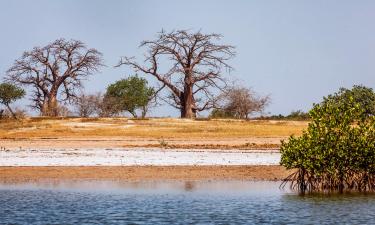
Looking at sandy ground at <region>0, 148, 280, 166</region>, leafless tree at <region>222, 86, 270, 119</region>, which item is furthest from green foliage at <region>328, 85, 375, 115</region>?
sandy ground at <region>0, 148, 280, 166</region>

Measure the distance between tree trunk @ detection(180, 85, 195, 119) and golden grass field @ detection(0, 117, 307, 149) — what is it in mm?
4072

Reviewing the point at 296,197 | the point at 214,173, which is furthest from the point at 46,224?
the point at 214,173

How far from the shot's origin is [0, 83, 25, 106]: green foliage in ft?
316

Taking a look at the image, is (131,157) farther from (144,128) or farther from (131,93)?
(131,93)

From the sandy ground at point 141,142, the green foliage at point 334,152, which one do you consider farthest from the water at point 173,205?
the sandy ground at point 141,142

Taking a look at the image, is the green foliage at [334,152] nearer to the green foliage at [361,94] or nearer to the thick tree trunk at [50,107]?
the thick tree trunk at [50,107]

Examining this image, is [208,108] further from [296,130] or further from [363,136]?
[363,136]

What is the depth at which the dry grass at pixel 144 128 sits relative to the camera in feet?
200

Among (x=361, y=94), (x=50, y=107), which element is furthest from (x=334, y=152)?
(x=361, y=94)

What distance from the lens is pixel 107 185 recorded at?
30.2m

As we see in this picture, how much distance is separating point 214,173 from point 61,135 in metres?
27.2

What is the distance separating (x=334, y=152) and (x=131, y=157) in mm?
15296

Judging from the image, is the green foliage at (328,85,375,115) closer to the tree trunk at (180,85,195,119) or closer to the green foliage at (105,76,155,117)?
the green foliage at (105,76,155,117)

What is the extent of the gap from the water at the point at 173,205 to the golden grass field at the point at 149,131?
23730 millimetres
